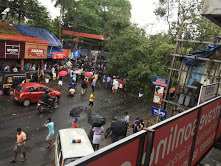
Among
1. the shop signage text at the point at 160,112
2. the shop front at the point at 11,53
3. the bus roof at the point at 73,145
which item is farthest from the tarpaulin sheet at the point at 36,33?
the bus roof at the point at 73,145

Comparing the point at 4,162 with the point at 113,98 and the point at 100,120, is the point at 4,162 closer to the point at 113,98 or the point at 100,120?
the point at 100,120

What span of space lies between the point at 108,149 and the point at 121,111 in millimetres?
14528

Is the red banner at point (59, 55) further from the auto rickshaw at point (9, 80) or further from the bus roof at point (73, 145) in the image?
the bus roof at point (73, 145)

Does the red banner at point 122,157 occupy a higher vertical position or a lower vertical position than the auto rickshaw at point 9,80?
higher

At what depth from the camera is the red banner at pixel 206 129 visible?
12.3 feet

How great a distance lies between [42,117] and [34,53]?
13.1 meters

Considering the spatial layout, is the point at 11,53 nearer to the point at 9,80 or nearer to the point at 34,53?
the point at 34,53

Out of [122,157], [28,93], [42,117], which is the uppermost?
[122,157]

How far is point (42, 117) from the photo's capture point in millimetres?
12867

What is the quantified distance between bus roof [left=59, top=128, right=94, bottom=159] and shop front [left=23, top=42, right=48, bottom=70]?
16657 mm

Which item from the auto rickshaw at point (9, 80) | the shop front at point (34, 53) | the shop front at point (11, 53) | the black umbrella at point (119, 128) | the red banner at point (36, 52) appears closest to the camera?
the black umbrella at point (119, 128)

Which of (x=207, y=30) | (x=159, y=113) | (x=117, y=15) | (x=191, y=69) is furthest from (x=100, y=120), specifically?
(x=117, y=15)

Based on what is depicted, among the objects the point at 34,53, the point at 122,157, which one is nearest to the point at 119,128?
the point at 122,157

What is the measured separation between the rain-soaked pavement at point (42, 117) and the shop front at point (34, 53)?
4.48 metres
